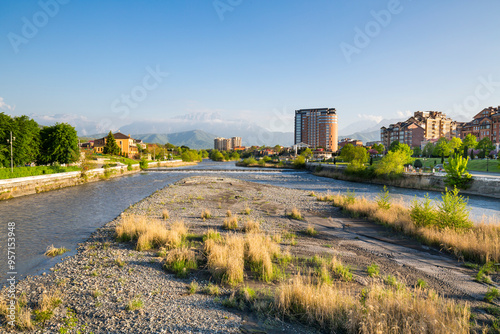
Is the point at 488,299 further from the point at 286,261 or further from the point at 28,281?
the point at 28,281

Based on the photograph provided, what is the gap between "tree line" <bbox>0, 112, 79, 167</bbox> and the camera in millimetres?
35938

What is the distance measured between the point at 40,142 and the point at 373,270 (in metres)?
53.5

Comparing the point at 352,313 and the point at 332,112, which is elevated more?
the point at 332,112

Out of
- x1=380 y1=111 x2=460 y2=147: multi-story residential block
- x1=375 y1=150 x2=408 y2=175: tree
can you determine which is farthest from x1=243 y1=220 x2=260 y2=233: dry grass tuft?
x1=380 y1=111 x2=460 y2=147: multi-story residential block

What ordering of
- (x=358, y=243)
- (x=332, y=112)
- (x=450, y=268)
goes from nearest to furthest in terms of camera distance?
(x=450, y=268) → (x=358, y=243) → (x=332, y=112)

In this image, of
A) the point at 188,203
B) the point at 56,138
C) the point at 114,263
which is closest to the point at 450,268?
the point at 114,263

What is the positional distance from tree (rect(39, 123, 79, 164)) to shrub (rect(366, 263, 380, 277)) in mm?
51128

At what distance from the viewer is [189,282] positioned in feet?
24.6

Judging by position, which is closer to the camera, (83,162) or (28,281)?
(28,281)

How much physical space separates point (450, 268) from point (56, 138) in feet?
178

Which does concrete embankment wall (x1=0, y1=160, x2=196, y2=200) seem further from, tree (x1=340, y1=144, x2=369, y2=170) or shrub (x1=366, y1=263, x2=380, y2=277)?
tree (x1=340, y1=144, x2=369, y2=170)

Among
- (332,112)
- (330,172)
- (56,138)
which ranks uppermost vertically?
(332,112)

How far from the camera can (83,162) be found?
48.6 m

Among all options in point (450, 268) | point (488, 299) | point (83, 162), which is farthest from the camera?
point (83, 162)
